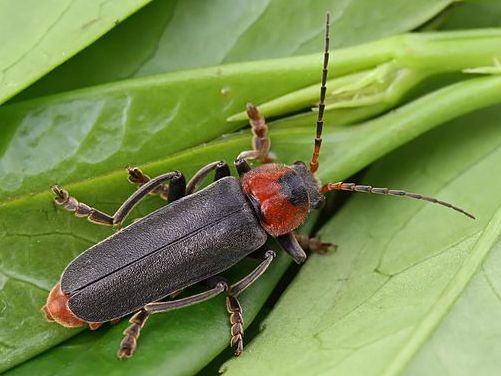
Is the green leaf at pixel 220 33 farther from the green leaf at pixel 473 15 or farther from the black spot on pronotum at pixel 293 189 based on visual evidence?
the black spot on pronotum at pixel 293 189

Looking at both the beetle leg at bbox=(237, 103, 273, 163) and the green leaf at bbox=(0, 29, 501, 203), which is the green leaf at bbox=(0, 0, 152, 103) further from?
the beetle leg at bbox=(237, 103, 273, 163)

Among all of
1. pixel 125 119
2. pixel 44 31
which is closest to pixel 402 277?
pixel 125 119

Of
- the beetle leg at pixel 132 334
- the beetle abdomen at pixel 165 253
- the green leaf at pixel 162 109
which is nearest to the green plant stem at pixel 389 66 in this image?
the green leaf at pixel 162 109

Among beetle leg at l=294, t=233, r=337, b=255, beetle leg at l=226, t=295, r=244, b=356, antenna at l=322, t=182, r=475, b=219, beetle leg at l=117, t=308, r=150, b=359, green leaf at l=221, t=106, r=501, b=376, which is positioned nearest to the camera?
green leaf at l=221, t=106, r=501, b=376

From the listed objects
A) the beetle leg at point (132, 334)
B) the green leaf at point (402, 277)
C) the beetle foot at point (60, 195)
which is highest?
the beetle foot at point (60, 195)

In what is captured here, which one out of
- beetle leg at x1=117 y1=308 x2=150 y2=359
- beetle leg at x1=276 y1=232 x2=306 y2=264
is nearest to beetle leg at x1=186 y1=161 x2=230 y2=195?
beetle leg at x1=276 y1=232 x2=306 y2=264

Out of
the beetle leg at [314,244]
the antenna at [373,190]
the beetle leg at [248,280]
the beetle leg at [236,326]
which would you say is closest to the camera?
the beetle leg at [236,326]
